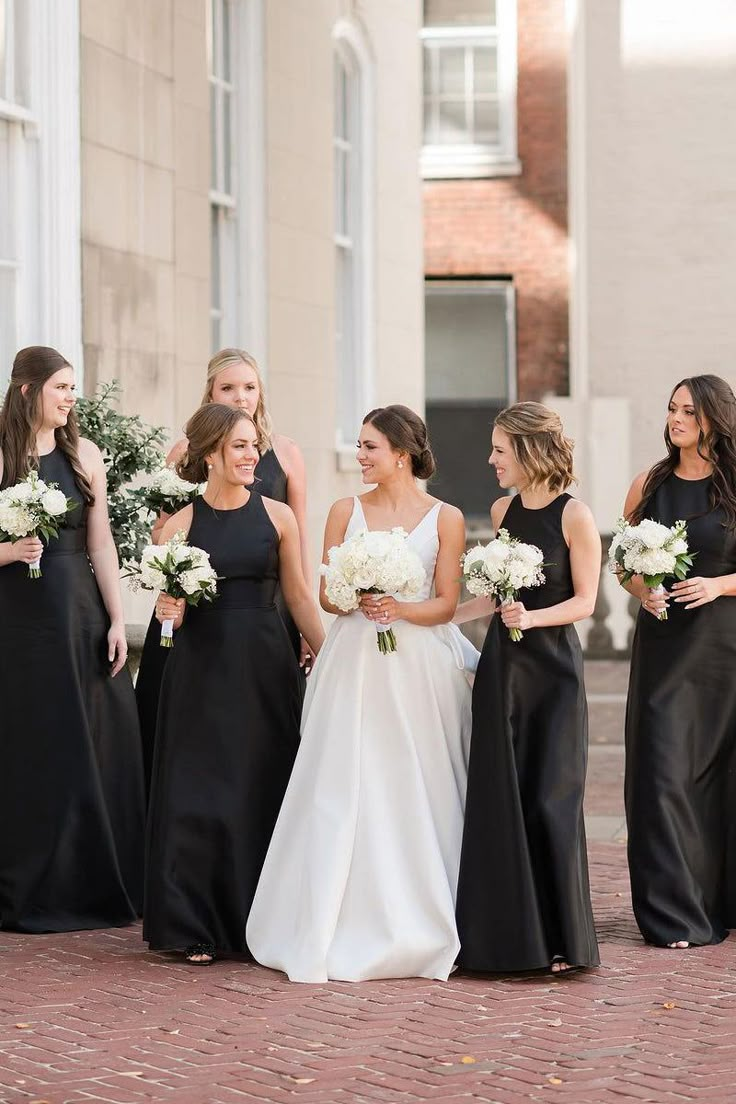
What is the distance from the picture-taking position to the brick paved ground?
17.5ft

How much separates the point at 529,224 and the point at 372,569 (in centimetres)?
2017

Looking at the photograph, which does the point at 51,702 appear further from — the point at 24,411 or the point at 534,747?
the point at 534,747

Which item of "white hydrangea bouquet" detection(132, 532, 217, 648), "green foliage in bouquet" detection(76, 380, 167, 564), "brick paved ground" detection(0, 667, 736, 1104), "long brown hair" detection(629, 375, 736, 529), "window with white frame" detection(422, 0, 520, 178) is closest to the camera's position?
"brick paved ground" detection(0, 667, 736, 1104)

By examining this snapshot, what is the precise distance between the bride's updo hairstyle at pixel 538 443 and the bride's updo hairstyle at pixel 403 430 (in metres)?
0.31

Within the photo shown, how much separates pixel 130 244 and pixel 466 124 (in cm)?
1567

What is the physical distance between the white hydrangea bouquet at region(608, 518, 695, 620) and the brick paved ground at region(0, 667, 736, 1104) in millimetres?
1486

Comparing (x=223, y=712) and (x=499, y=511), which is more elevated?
(x=499, y=511)

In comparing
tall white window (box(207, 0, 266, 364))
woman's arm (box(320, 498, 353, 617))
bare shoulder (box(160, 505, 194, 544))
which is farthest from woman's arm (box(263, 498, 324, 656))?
tall white window (box(207, 0, 266, 364))

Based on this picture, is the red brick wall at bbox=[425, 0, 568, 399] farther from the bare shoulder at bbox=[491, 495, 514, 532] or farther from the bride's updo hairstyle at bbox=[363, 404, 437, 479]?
the bride's updo hairstyle at bbox=[363, 404, 437, 479]

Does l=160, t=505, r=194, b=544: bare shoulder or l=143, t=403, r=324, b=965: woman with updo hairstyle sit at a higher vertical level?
l=160, t=505, r=194, b=544: bare shoulder

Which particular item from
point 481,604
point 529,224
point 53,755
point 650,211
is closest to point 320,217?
point 53,755

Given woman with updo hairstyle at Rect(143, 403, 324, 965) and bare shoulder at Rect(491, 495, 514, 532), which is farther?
bare shoulder at Rect(491, 495, 514, 532)

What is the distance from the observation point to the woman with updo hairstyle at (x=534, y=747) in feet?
22.0

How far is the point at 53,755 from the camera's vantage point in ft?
25.6
